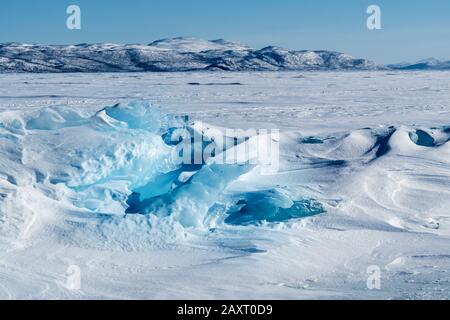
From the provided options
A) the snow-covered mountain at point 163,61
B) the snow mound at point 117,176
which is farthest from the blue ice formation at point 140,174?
the snow-covered mountain at point 163,61

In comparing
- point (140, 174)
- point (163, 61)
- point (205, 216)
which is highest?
point (163, 61)

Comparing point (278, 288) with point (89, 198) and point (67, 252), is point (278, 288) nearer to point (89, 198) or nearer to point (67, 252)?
point (67, 252)

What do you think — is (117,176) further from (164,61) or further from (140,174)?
(164,61)

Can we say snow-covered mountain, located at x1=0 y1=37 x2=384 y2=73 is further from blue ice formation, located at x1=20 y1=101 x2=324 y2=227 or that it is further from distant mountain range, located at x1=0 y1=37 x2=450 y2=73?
blue ice formation, located at x1=20 y1=101 x2=324 y2=227

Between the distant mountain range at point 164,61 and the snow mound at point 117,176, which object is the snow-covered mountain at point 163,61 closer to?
the distant mountain range at point 164,61

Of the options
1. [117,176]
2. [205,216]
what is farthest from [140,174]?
[205,216]

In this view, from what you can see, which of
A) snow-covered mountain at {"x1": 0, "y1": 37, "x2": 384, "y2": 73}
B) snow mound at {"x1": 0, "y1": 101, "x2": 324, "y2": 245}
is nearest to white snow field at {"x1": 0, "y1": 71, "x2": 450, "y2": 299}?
snow mound at {"x1": 0, "y1": 101, "x2": 324, "y2": 245}

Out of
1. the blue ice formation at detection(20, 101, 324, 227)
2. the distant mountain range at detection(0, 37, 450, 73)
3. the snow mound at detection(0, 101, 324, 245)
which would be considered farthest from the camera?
the distant mountain range at detection(0, 37, 450, 73)

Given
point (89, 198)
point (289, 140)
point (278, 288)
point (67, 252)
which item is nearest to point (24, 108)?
point (289, 140)
